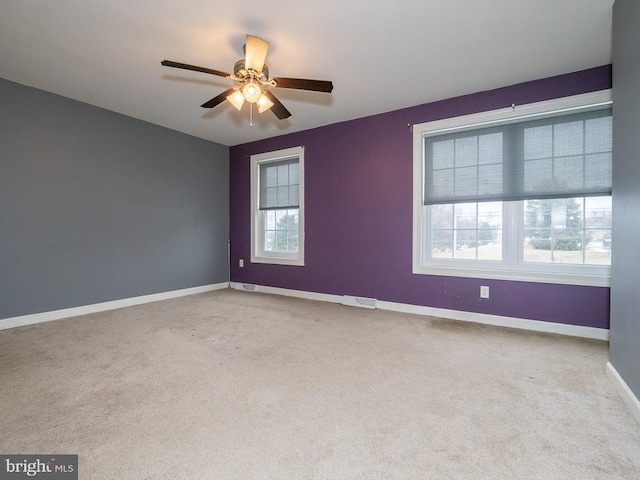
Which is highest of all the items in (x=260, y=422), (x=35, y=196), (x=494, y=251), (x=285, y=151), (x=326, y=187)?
(x=285, y=151)

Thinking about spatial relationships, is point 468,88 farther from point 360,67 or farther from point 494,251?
point 494,251

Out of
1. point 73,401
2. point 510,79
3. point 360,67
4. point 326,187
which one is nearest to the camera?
point 73,401

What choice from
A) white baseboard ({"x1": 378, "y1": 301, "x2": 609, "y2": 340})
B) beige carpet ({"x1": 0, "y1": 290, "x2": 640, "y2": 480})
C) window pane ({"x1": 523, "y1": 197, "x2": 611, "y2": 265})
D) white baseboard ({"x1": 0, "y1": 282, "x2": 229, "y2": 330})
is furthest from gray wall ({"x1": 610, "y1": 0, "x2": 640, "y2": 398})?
white baseboard ({"x1": 0, "y1": 282, "x2": 229, "y2": 330})

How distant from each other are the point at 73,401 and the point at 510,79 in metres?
4.42

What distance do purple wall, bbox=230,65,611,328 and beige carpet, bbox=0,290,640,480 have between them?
47cm

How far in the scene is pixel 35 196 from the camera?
3240 mm

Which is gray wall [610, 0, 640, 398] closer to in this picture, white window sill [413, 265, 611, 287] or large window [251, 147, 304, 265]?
white window sill [413, 265, 611, 287]

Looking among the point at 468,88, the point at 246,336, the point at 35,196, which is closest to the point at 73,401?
the point at 246,336

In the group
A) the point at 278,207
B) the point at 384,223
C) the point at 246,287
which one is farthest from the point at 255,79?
the point at 246,287

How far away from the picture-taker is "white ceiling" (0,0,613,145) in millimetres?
2094

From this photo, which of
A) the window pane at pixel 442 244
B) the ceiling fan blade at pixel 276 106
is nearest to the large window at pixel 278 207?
the ceiling fan blade at pixel 276 106

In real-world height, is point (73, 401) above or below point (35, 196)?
below

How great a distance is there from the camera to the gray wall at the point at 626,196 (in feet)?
5.44

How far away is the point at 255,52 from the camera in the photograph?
2094 millimetres
